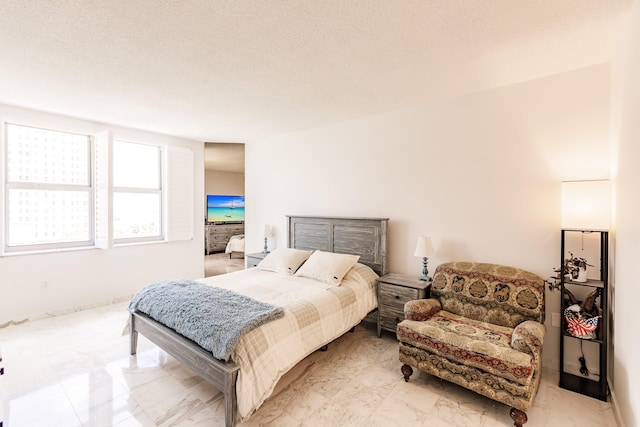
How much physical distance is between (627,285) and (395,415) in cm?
160

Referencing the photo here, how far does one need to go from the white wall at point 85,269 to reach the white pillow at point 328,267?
2.49 meters

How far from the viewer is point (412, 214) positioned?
10.9 feet

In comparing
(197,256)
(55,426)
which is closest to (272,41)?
(55,426)

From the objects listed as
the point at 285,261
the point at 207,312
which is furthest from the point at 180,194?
the point at 207,312

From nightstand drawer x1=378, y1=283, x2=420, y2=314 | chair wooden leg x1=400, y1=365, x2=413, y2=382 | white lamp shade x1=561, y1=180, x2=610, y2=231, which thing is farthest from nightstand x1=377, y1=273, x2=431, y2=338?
white lamp shade x1=561, y1=180, x2=610, y2=231

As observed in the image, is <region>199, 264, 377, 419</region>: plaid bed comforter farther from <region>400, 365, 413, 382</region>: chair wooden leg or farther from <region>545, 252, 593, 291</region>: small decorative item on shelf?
<region>545, 252, 593, 291</region>: small decorative item on shelf

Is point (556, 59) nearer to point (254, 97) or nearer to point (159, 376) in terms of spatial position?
point (254, 97)

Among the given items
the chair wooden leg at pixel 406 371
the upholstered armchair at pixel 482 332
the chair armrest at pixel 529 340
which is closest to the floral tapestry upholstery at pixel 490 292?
the upholstered armchair at pixel 482 332

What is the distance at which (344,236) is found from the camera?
12.2 ft

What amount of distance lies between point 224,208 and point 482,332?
782 cm

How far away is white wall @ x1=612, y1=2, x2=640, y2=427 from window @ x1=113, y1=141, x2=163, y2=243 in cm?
521

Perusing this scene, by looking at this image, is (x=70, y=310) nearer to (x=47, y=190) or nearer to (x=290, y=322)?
(x=47, y=190)

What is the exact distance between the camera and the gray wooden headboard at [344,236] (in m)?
3.43

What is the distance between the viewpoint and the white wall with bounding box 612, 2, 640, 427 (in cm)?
157
